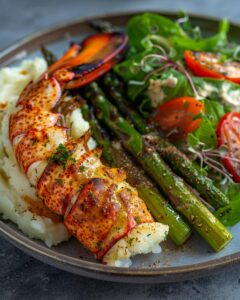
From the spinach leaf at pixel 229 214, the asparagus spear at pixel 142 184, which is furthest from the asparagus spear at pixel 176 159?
the asparagus spear at pixel 142 184

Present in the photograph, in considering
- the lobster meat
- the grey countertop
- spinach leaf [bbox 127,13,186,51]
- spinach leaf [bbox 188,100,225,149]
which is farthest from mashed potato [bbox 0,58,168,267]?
spinach leaf [bbox 127,13,186,51]

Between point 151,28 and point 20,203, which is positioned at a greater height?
point 151,28

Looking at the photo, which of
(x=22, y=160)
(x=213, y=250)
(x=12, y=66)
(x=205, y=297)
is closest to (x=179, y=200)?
(x=213, y=250)

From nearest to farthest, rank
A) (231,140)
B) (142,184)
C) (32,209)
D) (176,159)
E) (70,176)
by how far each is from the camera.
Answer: (70,176), (32,209), (142,184), (176,159), (231,140)

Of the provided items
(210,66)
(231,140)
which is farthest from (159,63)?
(231,140)

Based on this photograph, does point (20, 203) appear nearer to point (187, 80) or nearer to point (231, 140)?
point (231, 140)

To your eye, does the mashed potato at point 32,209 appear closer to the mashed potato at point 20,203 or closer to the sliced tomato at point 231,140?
the mashed potato at point 20,203
